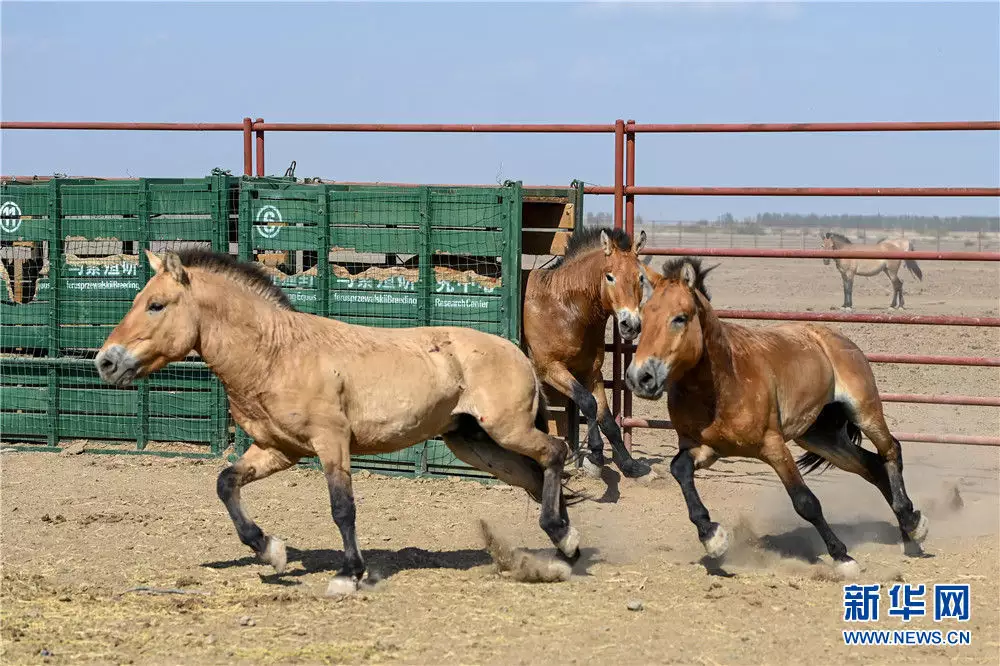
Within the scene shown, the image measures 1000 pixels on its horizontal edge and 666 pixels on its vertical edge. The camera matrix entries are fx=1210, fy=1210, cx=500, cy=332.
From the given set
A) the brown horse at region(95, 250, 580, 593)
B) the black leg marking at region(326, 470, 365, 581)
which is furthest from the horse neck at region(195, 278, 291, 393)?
the black leg marking at region(326, 470, 365, 581)

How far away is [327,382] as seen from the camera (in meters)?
6.46

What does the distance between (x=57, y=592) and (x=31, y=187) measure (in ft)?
17.3

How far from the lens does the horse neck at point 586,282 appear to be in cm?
891

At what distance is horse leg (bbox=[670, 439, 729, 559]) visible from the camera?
6.55m

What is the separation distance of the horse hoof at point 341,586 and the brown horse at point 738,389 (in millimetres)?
1788

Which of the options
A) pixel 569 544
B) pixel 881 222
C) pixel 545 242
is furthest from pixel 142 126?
pixel 881 222

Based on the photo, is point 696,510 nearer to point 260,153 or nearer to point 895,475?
point 895,475

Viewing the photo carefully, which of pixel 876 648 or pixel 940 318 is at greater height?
pixel 940 318

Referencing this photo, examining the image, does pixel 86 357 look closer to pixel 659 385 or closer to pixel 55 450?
pixel 55 450

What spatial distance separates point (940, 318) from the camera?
28.5 feet

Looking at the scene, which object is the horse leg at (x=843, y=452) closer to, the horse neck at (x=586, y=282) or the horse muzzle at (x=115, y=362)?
the horse neck at (x=586, y=282)

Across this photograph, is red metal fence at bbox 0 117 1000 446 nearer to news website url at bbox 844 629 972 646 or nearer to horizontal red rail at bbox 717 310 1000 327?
horizontal red rail at bbox 717 310 1000 327

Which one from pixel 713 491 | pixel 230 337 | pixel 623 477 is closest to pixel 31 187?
pixel 230 337

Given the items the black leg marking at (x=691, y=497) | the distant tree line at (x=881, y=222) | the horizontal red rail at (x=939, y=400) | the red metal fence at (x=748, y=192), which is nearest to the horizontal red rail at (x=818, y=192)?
the red metal fence at (x=748, y=192)
